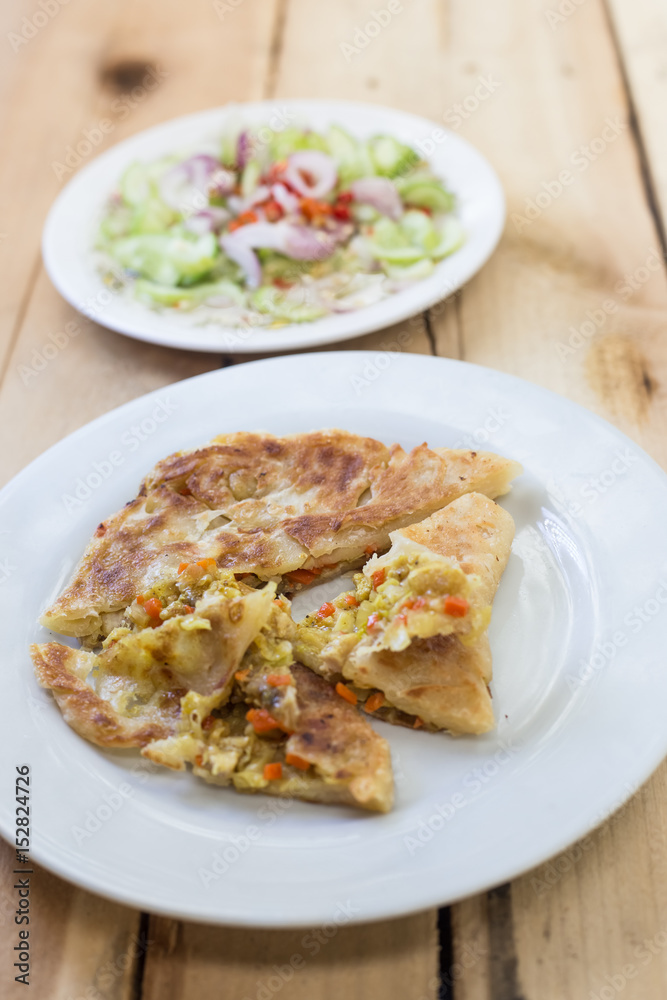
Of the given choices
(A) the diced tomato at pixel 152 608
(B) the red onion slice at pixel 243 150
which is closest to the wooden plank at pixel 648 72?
(B) the red onion slice at pixel 243 150

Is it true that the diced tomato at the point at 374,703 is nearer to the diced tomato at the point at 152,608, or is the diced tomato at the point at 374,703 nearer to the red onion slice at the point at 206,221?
the diced tomato at the point at 152,608

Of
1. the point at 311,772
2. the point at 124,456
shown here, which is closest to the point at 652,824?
the point at 311,772

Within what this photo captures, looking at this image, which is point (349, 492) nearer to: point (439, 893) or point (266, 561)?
point (266, 561)

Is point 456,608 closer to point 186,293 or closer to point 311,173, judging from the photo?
point 186,293

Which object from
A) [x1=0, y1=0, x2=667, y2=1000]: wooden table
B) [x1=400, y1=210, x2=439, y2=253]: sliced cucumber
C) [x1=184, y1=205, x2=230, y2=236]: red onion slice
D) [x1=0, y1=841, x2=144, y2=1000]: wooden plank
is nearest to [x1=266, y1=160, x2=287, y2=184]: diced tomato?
[x1=184, y1=205, x2=230, y2=236]: red onion slice

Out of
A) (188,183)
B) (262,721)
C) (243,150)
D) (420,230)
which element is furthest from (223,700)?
(243,150)
